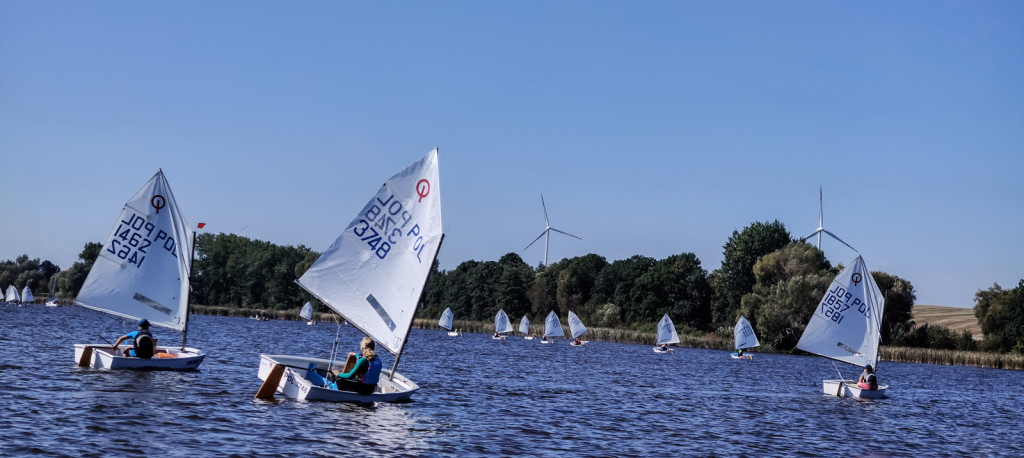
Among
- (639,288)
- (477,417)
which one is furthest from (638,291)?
(477,417)

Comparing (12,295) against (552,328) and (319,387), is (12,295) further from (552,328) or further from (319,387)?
(319,387)

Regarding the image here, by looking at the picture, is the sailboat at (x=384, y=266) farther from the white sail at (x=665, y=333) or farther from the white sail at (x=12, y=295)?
the white sail at (x=12, y=295)

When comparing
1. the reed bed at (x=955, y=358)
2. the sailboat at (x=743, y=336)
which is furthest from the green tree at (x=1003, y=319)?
the sailboat at (x=743, y=336)

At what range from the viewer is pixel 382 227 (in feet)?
88.0

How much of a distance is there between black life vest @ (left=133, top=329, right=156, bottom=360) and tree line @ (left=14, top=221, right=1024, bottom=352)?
30989 mm

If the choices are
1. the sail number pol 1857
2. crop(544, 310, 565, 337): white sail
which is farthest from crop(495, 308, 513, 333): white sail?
the sail number pol 1857

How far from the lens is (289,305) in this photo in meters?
166

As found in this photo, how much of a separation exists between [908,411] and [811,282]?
188 ft

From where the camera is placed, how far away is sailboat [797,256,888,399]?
Result: 143 feet

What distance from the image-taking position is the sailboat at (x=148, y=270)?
3209cm

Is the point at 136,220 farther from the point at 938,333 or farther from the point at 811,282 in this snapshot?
the point at 938,333

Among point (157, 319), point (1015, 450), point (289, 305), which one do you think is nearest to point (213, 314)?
point (289, 305)

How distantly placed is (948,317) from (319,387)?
13823 cm

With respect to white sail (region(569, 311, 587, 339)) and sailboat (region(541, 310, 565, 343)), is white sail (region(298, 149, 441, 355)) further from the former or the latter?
sailboat (region(541, 310, 565, 343))
